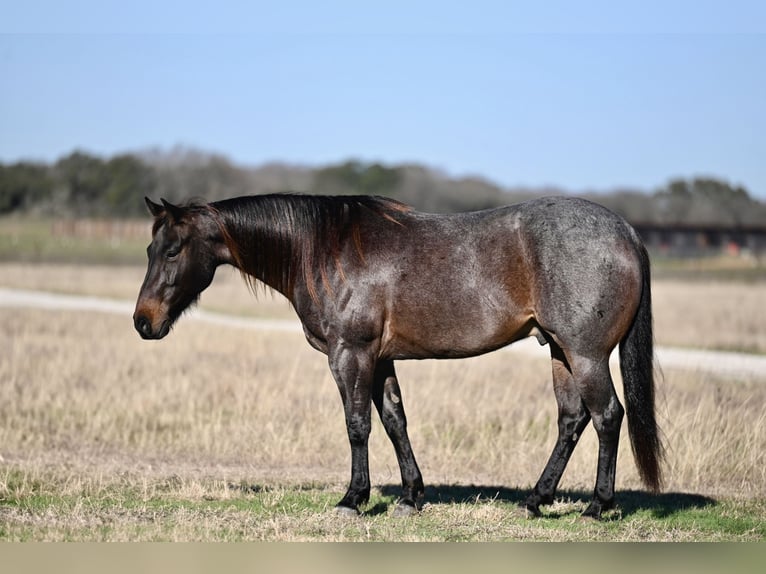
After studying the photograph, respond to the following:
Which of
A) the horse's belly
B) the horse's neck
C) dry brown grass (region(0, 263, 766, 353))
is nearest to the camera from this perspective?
the horse's belly

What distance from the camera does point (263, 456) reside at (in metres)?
11.3

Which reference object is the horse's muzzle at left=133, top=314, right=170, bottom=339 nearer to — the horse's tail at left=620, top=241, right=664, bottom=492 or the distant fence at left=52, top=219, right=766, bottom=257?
the horse's tail at left=620, top=241, right=664, bottom=492

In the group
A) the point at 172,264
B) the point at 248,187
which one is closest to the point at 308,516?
the point at 172,264

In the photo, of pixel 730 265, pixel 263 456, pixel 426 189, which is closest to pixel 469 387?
pixel 263 456

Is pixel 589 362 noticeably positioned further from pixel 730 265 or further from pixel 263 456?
pixel 730 265

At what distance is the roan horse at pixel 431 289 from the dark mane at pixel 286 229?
0.04 feet

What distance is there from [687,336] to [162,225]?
19300mm

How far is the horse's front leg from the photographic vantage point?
7.98 m

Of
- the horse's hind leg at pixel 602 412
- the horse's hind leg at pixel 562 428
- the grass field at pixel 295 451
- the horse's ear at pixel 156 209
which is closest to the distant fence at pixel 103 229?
the grass field at pixel 295 451

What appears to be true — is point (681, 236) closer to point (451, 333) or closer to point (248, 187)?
point (248, 187)

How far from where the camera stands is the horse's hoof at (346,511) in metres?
7.91

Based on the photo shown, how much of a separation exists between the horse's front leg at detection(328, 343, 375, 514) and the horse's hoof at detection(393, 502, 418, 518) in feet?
0.89

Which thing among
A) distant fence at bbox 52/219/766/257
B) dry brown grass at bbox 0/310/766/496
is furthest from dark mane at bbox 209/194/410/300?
distant fence at bbox 52/219/766/257

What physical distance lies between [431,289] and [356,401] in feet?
3.65
